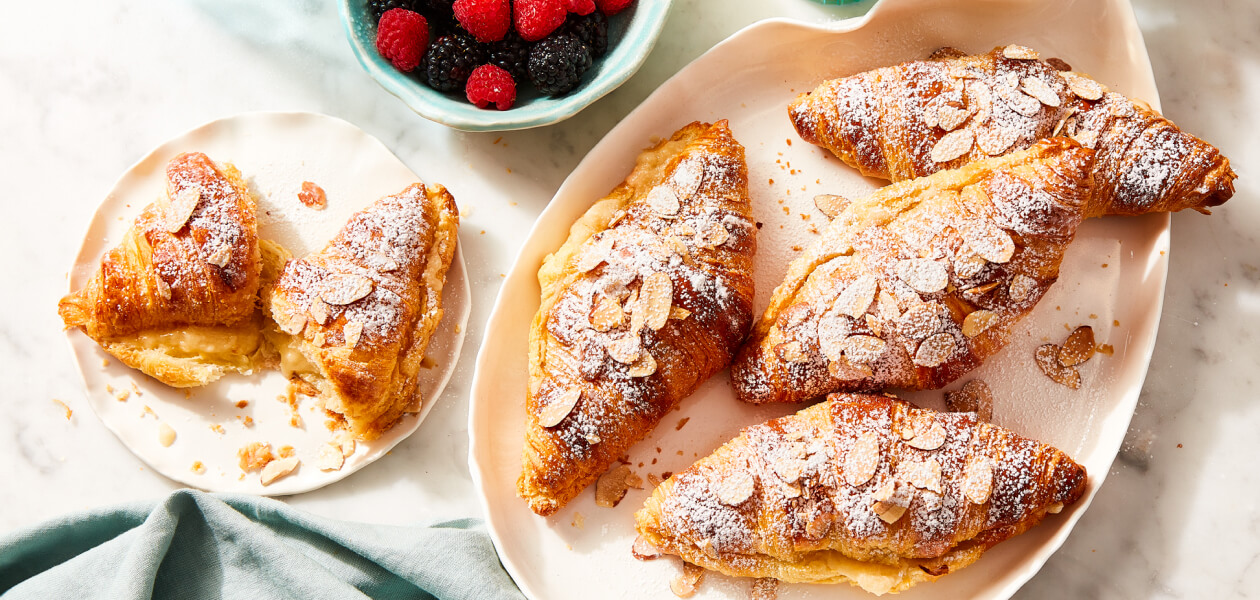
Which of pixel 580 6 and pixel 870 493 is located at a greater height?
pixel 580 6

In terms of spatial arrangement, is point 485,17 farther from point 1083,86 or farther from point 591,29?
point 1083,86

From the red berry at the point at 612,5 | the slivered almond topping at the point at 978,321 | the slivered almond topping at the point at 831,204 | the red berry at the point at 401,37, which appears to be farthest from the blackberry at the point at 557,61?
the slivered almond topping at the point at 978,321

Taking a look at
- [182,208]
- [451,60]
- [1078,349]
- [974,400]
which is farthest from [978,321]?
[182,208]

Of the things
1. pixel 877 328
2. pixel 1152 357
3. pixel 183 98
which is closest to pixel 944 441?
pixel 877 328

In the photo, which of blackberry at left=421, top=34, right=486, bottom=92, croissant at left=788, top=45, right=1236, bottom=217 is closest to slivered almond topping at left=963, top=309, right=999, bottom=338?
croissant at left=788, top=45, right=1236, bottom=217

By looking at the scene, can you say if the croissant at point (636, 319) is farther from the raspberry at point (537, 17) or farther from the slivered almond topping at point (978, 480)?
the slivered almond topping at point (978, 480)

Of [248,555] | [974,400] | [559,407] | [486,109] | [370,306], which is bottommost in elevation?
[248,555]
